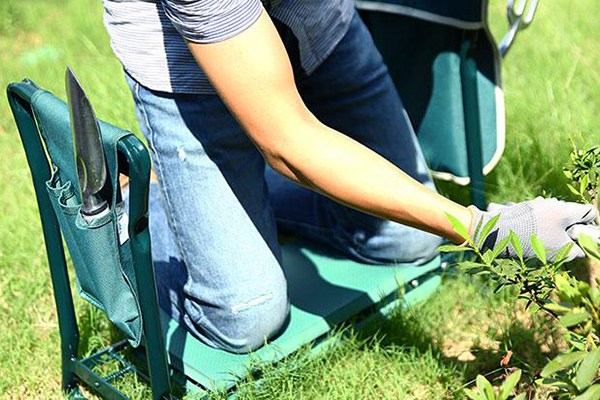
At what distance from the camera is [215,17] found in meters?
1.72

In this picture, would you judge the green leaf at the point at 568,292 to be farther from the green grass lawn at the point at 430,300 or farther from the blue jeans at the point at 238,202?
the blue jeans at the point at 238,202

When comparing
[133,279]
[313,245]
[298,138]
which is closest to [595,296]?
[298,138]

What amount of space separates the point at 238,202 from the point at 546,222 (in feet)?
→ 2.60

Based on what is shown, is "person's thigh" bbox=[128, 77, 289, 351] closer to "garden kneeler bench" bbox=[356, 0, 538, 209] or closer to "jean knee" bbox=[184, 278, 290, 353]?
"jean knee" bbox=[184, 278, 290, 353]

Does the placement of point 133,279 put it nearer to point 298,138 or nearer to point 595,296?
point 298,138

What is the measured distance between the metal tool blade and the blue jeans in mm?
402

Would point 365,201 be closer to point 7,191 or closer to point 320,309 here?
point 320,309

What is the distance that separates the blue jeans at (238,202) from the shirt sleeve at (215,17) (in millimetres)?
418

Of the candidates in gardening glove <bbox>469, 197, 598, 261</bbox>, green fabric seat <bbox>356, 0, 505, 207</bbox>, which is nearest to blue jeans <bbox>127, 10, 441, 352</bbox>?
green fabric seat <bbox>356, 0, 505, 207</bbox>

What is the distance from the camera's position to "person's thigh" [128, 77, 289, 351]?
218 centimetres

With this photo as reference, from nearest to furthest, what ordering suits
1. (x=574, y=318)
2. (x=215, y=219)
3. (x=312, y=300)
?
(x=574, y=318) → (x=215, y=219) → (x=312, y=300)

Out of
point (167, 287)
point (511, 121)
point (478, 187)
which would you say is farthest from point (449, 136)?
point (167, 287)

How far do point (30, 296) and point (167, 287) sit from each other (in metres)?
0.50

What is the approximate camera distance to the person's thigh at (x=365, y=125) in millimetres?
2465
